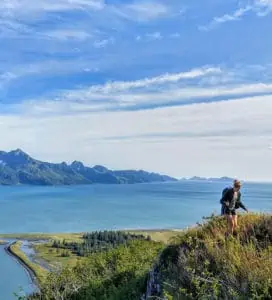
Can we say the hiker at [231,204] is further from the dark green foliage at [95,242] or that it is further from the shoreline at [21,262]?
the dark green foliage at [95,242]

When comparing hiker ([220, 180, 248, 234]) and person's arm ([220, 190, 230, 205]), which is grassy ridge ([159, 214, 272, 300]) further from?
person's arm ([220, 190, 230, 205])

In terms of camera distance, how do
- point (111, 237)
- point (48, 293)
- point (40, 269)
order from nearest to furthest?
point (48, 293) < point (40, 269) < point (111, 237)

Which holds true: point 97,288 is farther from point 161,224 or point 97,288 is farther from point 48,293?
point 161,224

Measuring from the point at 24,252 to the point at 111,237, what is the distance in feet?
77.3

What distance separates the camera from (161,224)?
15950 cm

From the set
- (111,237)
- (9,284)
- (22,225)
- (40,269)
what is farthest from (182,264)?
Result: (22,225)

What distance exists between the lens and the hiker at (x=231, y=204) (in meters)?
13.0

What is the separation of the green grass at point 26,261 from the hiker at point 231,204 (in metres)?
63.3

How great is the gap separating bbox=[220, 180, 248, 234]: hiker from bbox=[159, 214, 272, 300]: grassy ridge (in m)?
0.21

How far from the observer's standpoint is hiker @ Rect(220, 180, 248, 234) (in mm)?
13008

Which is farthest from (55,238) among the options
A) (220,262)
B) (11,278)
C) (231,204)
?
(220,262)

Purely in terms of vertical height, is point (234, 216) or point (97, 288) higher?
point (234, 216)

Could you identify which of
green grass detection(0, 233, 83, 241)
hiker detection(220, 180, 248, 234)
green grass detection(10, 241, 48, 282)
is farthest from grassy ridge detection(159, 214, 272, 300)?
green grass detection(0, 233, 83, 241)

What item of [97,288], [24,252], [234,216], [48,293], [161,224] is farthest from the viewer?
[161,224]
